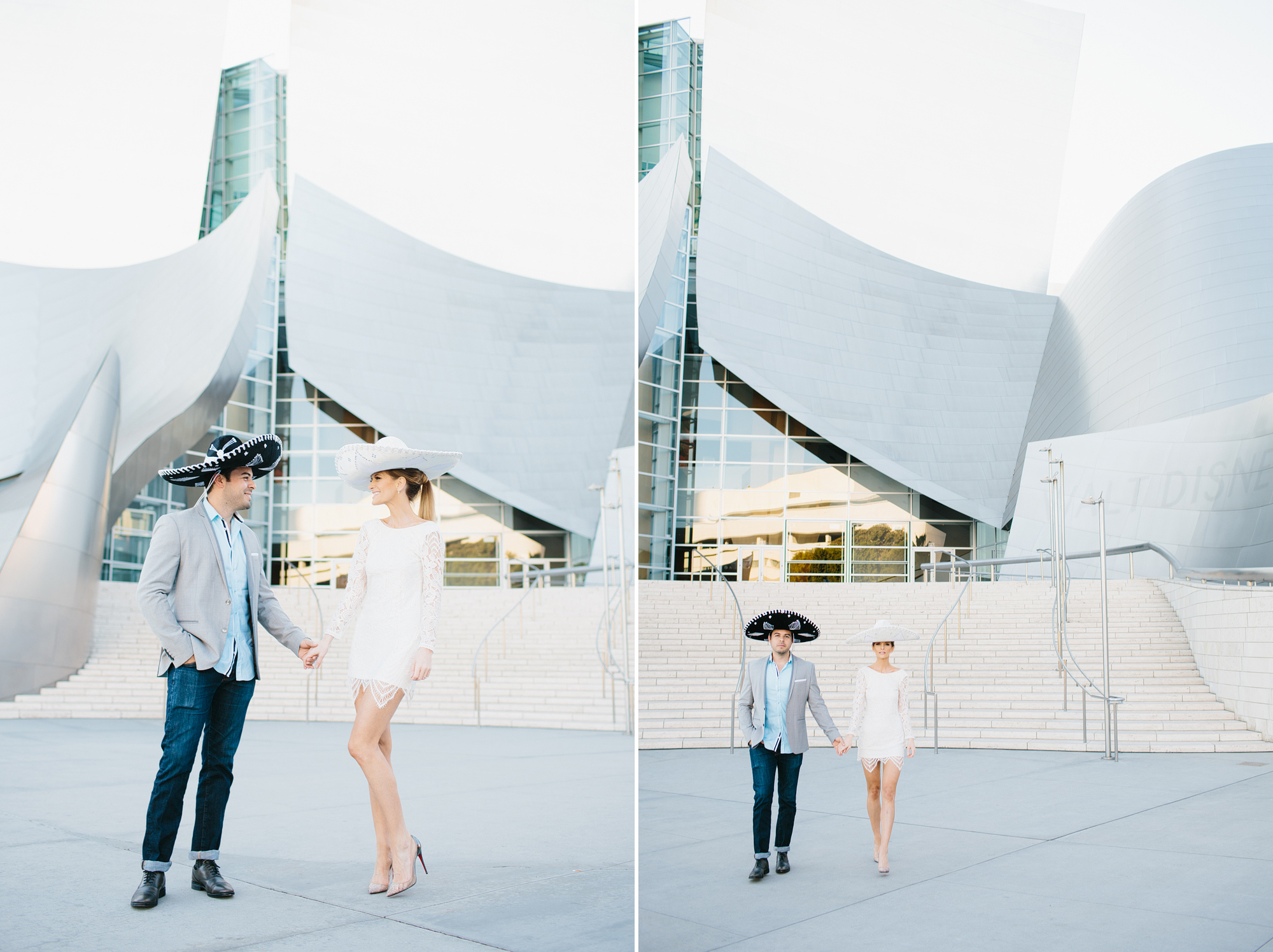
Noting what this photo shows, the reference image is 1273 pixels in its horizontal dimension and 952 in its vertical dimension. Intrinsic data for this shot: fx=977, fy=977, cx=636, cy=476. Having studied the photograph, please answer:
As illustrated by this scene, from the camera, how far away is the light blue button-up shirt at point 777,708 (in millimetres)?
3791

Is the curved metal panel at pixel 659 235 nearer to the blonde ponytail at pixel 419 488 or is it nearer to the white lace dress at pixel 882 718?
the white lace dress at pixel 882 718

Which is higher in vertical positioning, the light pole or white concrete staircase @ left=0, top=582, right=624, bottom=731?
the light pole

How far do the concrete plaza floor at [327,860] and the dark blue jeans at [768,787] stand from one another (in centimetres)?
52

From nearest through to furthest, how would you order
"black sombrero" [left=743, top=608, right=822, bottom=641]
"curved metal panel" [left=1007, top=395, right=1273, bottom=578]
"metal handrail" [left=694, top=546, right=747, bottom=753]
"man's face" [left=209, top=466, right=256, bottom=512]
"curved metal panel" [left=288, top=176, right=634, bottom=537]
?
"man's face" [left=209, top=466, right=256, bottom=512]
"black sombrero" [left=743, top=608, right=822, bottom=641]
"curved metal panel" [left=1007, top=395, right=1273, bottom=578]
"metal handrail" [left=694, top=546, right=747, bottom=753]
"curved metal panel" [left=288, top=176, right=634, bottom=537]

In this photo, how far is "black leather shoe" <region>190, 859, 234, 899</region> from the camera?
117 inches

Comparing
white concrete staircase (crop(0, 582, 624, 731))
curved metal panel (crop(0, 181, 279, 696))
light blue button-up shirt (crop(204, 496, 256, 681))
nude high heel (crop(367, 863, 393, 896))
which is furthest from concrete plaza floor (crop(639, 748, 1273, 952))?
curved metal panel (crop(0, 181, 279, 696))

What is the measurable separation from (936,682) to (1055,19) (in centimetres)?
573

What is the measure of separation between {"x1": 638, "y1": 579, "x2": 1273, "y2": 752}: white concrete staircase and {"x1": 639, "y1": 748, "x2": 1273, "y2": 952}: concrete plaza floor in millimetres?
1410

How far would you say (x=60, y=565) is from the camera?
1536cm

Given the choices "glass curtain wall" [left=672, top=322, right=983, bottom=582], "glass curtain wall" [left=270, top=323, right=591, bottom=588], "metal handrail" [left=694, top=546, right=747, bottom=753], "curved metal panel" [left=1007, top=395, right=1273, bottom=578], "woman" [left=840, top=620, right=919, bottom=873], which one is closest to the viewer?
"woman" [left=840, top=620, right=919, bottom=873]

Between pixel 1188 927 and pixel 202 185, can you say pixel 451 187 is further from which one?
pixel 1188 927

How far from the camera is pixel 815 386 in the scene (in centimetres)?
1088

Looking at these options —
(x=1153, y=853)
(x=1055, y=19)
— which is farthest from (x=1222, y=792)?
(x=1055, y=19)

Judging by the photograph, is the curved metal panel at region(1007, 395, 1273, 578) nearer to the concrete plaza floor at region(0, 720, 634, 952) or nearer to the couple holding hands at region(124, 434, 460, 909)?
the concrete plaza floor at region(0, 720, 634, 952)
